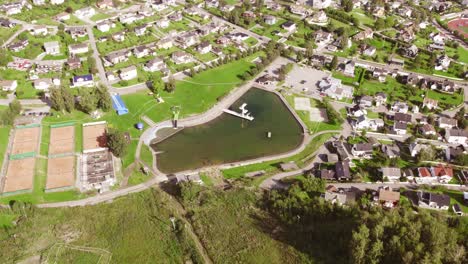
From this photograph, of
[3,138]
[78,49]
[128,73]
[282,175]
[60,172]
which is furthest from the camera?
[78,49]

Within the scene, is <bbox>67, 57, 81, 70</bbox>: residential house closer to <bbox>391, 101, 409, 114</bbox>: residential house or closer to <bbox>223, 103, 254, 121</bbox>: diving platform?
<bbox>223, 103, 254, 121</bbox>: diving platform

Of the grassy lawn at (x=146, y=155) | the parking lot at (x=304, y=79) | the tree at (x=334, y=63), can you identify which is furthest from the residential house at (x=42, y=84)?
the tree at (x=334, y=63)

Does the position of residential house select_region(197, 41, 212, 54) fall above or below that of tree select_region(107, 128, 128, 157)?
above

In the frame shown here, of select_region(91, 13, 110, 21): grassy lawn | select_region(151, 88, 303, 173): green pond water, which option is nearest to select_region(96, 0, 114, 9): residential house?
select_region(91, 13, 110, 21): grassy lawn

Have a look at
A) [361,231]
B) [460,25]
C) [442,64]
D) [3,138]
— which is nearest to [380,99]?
[442,64]

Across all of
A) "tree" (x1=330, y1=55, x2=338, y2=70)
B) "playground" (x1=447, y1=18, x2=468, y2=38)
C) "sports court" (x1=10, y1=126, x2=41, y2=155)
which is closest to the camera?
"sports court" (x1=10, y1=126, x2=41, y2=155)

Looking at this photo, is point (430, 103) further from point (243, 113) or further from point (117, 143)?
point (117, 143)
